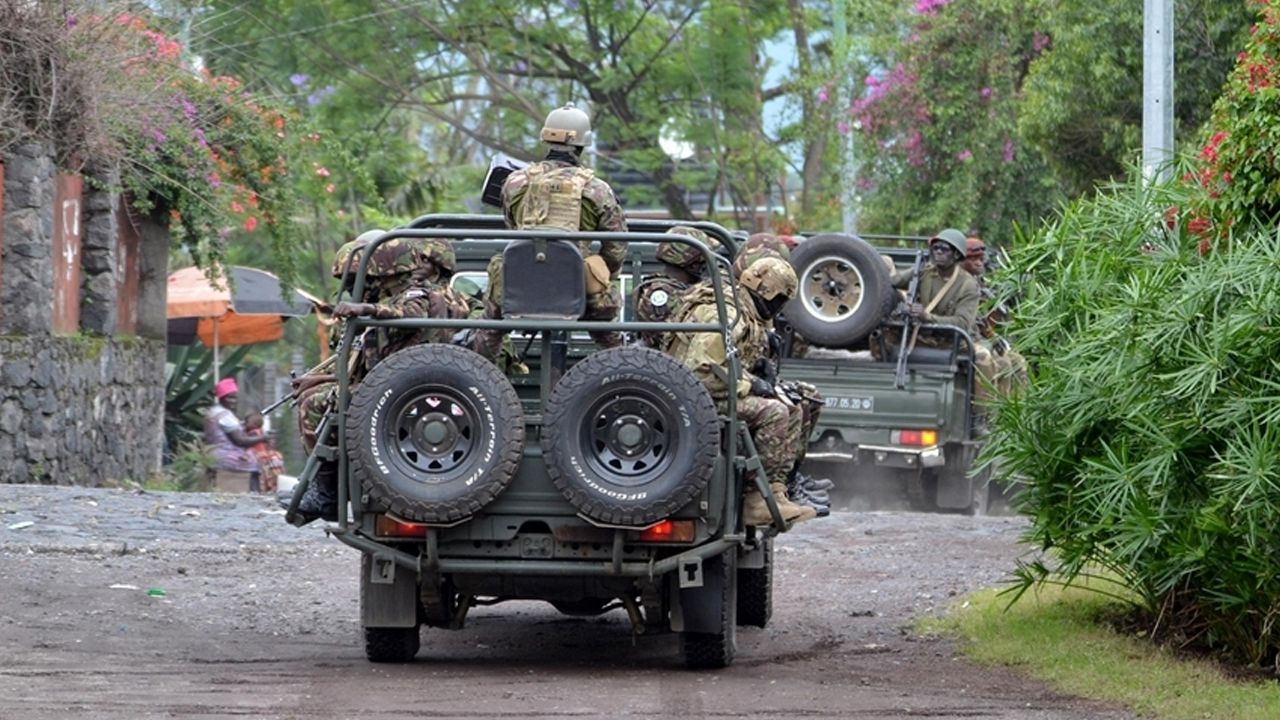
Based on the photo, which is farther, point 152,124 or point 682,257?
point 152,124

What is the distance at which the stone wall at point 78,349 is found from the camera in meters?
16.4

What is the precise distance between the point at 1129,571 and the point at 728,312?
81.8 inches

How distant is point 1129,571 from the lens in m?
9.55

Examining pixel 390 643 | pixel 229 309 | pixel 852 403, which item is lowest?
pixel 390 643

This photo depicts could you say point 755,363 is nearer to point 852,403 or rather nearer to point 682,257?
point 682,257

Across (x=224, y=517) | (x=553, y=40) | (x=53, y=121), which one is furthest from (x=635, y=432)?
(x=553, y=40)

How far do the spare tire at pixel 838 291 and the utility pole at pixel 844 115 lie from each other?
418 inches

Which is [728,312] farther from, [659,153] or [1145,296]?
[659,153]

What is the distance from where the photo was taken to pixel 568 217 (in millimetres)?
9234

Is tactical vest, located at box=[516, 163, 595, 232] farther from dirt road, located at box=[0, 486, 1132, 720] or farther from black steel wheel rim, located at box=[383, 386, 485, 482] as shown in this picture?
dirt road, located at box=[0, 486, 1132, 720]

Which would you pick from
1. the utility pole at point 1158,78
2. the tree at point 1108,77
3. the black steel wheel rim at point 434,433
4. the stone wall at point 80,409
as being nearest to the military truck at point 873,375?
the utility pole at point 1158,78

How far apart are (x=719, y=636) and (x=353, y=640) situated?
1969 millimetres

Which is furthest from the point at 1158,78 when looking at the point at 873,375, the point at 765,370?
the point at 765,370

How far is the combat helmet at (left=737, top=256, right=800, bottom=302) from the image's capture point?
9.53 m
